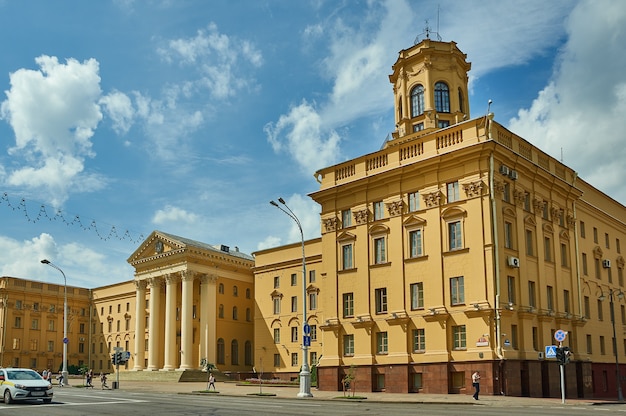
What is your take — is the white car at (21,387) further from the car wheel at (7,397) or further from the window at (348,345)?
the window at (348,345)

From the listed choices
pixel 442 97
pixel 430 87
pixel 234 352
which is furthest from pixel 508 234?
pixel 234 352

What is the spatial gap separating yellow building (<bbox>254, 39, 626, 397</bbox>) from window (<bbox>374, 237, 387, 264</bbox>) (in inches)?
3.4

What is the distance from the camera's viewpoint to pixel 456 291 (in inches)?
1558

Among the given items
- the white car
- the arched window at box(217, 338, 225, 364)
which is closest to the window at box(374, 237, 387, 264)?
the white car

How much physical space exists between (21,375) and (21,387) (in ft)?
4.97

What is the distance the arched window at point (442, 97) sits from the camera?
50469 millimetres

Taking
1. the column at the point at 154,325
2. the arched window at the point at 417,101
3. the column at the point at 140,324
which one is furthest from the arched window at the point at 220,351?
the arched window at the point at 417,101

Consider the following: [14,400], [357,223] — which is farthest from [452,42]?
[14,400]

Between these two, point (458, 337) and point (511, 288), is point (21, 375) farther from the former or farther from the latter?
point (511, 288)

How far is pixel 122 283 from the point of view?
91.5m

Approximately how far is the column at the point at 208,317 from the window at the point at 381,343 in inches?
1337

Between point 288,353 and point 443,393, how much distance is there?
→ 29444 millimetres

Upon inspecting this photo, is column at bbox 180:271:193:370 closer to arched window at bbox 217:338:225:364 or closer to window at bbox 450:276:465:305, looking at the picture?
arched window at bbox 217:338:225:364

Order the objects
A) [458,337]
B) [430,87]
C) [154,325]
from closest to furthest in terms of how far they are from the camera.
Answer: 1. [458,337]
2. [430,87]
3. [154,325]
